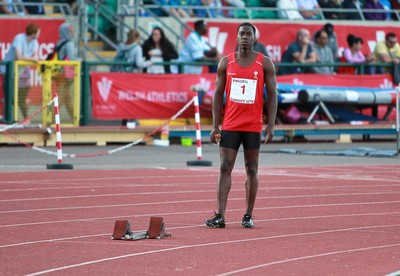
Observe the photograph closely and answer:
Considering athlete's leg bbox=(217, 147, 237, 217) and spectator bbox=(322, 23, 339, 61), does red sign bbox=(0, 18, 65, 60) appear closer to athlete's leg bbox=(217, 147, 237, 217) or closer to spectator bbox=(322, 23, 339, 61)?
spectator bbox=(322, 23, 339, 61)

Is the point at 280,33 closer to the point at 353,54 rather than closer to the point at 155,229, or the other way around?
the point at 353,54

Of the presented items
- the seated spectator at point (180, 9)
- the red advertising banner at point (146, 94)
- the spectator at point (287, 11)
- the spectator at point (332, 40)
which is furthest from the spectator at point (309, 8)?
the red advertising banner at point (146, 94)

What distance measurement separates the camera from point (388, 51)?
3173 centimetres

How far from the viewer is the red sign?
28234mm

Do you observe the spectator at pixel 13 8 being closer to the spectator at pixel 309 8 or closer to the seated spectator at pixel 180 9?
the seated spectator at pixel 180 9

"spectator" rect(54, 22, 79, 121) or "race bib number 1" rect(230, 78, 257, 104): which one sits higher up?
"spectator" rect(54, 22, 79, 121)

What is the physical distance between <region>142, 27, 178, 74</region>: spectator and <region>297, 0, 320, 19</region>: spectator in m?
5.47

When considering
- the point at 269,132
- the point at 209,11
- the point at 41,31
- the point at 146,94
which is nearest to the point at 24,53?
the point at 41,31

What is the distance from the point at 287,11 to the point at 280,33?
3.06ft

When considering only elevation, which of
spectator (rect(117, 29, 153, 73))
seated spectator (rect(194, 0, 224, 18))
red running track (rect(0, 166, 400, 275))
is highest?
seated spectator (rect(194, 0, 224, 18))

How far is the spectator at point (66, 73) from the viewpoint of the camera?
26.3 m

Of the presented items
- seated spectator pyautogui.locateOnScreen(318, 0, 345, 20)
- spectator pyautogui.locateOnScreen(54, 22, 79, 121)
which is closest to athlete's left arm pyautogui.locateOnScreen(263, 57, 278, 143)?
spectator pyautogui.locateOnScreen(54, 22, 79, 121)

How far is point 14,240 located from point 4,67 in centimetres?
1519

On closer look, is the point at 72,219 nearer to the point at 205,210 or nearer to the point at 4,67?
the point at 205,210
